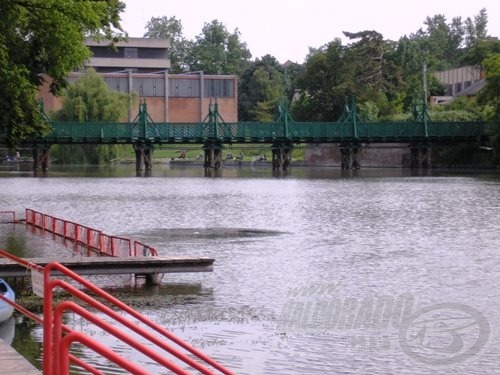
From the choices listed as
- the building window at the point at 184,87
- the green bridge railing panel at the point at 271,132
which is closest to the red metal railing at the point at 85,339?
the green bridge railing panel at the point at 271,132

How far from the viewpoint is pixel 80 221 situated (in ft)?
146

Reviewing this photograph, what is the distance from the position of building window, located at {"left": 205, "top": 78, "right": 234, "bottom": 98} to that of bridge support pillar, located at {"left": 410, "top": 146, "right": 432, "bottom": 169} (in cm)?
5080

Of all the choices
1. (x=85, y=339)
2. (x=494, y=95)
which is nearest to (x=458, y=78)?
(x=494, y=95)

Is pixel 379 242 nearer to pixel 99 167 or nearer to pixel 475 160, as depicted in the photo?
pixel 475 160

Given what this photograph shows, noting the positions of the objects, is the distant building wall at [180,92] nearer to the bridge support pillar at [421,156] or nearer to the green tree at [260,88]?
the green tree at [260,88]

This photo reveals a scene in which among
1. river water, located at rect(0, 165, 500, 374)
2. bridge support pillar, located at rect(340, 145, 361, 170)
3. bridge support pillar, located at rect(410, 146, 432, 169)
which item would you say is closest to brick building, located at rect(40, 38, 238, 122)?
bridge support pillar, located at rect(340, 145, 361, 170)

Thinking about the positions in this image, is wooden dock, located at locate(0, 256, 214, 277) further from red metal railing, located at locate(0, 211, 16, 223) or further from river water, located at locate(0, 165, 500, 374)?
red metal railing, located at locate(0, 211, 16, 223)

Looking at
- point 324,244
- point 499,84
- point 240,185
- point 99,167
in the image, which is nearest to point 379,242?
point 324,244

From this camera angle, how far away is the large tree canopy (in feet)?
97.2

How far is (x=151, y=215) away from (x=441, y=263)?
21.5m

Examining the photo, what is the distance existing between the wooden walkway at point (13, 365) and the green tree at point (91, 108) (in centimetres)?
10641

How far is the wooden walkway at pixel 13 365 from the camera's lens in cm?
1145

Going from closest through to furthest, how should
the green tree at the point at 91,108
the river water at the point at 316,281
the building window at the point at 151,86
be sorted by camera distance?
1. the river water at the point at 316,281
2. the green tree at the point at 91,108
3. the building window at the point at 151,86

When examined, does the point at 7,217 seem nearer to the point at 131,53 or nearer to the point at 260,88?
the point at 260,88
